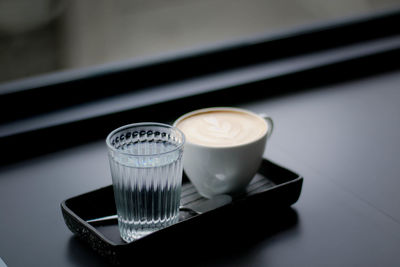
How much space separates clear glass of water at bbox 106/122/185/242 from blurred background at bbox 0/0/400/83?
212 cm

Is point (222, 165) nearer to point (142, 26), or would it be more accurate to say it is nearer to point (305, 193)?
point (305, 193)

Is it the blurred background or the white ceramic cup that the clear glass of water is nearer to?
the white ceramic cup

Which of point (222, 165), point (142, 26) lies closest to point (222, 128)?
point (222, 165)

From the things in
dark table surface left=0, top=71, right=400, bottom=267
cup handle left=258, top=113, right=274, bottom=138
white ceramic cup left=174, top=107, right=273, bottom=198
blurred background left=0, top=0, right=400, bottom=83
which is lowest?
blurred background left=0, top=0, right=400, bottom=83

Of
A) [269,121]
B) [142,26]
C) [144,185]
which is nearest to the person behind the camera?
[144,185]

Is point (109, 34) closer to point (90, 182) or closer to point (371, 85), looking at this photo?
point (371, 85)

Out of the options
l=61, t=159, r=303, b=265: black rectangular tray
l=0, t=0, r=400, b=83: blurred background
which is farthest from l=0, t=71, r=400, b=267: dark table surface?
l=0, t=0, r=400, b=83: blurred background

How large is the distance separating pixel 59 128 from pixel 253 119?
0.27 m

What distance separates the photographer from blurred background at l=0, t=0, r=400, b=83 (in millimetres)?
2615

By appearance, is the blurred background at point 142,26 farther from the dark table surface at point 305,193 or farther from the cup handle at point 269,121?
the cup handle at point 269,121

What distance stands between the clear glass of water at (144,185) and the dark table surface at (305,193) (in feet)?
0.13

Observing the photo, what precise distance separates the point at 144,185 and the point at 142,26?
2.31 metres

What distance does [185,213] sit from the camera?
1.78 ft

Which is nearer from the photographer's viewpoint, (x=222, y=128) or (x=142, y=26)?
(x=222, y=128)
